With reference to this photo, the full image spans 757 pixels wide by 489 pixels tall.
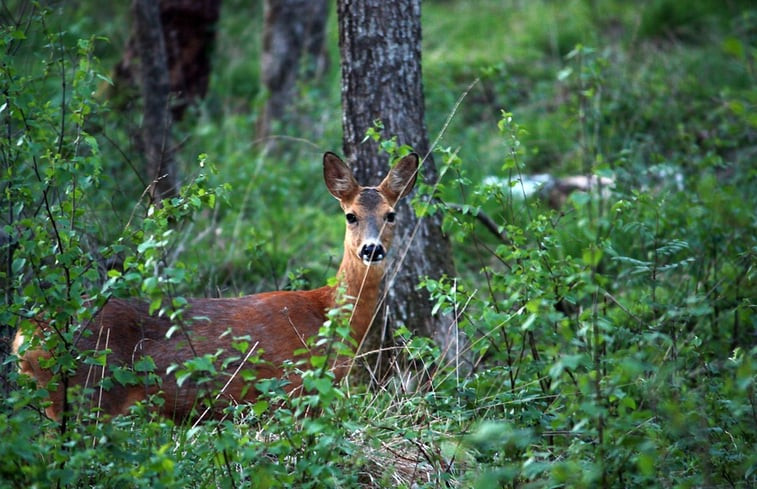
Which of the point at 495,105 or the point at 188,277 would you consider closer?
the point at 188,277

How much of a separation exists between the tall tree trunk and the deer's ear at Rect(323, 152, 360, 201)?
0.26 m

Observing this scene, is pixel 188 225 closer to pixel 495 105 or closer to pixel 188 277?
pixel 188 277

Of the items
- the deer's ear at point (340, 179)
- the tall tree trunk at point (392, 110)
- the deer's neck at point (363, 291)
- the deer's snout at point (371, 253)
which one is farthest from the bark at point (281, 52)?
the deer's snout at point (371, 253)

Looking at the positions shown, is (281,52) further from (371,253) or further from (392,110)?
(371,253)

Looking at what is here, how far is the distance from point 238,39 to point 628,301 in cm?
693

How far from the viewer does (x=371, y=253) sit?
501 centimetres

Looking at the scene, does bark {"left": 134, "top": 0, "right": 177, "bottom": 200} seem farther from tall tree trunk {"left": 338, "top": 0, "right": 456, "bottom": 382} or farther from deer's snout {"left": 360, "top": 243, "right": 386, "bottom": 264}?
deer's snout {"left": 360, "top": 243, "right": 386, "bottom": 264}

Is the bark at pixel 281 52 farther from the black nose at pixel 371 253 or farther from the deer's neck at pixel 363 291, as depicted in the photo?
the black nose at pixel 371 253

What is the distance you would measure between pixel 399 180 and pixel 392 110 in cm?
45

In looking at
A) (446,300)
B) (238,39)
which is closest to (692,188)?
(446,300)

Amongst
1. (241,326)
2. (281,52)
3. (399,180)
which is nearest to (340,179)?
(399,180)

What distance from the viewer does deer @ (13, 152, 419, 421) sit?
455 centimetres

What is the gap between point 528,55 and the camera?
11602mm

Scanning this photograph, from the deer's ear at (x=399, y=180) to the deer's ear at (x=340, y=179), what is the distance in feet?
0.56
